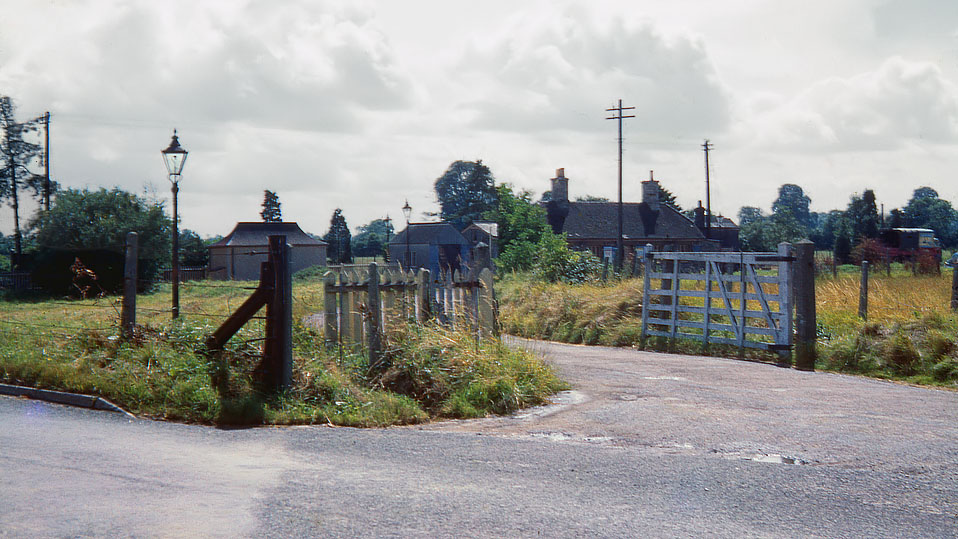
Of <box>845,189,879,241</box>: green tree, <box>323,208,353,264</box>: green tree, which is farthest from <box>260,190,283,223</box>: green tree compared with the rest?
<box>845,189,879,241</box>: green tree

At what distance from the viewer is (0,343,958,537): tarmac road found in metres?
4.69

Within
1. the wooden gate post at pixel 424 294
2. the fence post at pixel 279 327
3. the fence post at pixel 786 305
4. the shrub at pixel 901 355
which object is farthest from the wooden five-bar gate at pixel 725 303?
the fence post at pixel 279 327

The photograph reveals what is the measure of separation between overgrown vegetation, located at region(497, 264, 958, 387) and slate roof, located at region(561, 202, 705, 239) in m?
39.9

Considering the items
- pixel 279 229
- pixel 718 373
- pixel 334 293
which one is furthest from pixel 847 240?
pixel 334 293

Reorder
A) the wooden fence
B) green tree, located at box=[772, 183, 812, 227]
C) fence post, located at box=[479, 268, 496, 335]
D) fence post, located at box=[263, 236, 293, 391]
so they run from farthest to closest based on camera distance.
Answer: green tree, located at box=[772, 183, 812, 227], fence post, located at box=[479, 268, 496, 335], the wooden fence, fence post, located at box=[263, 236, 293, 391]

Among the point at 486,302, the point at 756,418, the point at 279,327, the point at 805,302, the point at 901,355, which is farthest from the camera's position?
the point at 805,302

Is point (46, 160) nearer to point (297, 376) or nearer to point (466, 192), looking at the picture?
point (297, 376)

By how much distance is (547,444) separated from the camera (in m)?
6.96

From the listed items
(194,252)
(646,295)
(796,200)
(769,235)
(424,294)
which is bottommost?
(646,295)

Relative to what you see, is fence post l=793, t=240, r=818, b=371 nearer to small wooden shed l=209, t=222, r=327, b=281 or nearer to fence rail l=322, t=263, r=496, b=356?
fence rail l=322, t=263, r=496, b=356

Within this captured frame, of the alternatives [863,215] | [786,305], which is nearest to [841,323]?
[786,305]

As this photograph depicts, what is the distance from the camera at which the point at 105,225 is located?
1614 inches

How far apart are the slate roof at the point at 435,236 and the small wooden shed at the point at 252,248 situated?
7633mm

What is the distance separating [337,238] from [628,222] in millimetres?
36032
